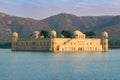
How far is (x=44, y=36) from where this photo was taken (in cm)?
12156

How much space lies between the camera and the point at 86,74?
41.3 meters

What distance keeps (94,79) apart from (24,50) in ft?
274

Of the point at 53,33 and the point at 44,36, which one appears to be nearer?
the point at 53,33

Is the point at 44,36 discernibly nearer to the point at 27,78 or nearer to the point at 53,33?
the point at 53,33

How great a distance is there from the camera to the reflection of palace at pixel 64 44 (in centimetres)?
11050

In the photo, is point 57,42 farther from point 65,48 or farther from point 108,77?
point 108,77

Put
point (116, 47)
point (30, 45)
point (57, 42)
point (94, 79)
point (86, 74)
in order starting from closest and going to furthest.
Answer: point (94, 79), point (86, 74), point (57, 42), point (30, 45), point (116, 47)

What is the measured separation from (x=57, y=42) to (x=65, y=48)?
266 cm

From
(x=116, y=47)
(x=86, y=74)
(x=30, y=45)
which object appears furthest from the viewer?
(x=116, y=47)

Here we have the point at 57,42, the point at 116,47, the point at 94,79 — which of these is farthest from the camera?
the point at 116,47

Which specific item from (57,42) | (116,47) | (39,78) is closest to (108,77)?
(39,78)

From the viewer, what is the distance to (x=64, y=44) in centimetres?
11069

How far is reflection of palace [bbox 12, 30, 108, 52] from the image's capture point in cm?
11050

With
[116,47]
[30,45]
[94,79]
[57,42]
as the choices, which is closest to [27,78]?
[94,79]
